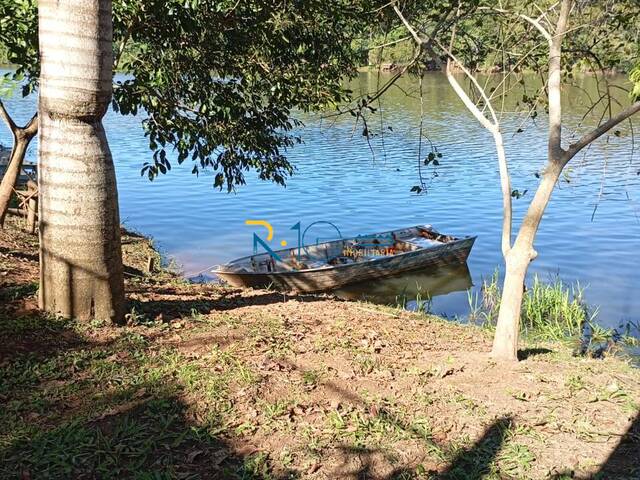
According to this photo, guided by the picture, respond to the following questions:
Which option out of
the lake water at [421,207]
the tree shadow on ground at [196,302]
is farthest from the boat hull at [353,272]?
the tree shadow on ground at [196,302]

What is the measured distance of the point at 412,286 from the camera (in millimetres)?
15734

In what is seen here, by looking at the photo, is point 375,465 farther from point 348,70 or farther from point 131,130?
point 131,130

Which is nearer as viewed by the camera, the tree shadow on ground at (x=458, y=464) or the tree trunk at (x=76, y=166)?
the tree shadow on ground at (x=458, y=464)

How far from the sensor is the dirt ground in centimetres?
393

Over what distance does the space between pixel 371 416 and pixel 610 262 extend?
1394cm

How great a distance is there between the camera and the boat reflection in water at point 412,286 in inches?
587

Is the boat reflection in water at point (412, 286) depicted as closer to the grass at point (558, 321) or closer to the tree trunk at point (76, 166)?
the grass at point (558, 321)

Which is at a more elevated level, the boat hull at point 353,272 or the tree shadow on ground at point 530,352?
the tree shadow on ground at point 530,352

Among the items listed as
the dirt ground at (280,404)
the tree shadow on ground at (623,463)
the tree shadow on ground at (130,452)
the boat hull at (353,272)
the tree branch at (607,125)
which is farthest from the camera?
the boat hull at (353,272)

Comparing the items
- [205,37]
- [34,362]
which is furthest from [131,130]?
[34,362]

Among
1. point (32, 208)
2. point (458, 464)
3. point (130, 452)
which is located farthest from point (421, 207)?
point (130, 452)

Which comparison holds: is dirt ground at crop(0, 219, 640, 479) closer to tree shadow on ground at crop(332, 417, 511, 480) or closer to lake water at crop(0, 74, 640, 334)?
tree shadow on ground at crop(332, 417, 511, 480)

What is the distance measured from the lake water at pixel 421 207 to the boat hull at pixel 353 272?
0.32 meters

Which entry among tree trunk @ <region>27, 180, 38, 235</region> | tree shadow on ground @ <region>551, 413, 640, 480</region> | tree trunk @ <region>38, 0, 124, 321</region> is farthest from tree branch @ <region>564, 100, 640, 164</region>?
tree trunk @ <region>27, 180, 38, 235</region>
